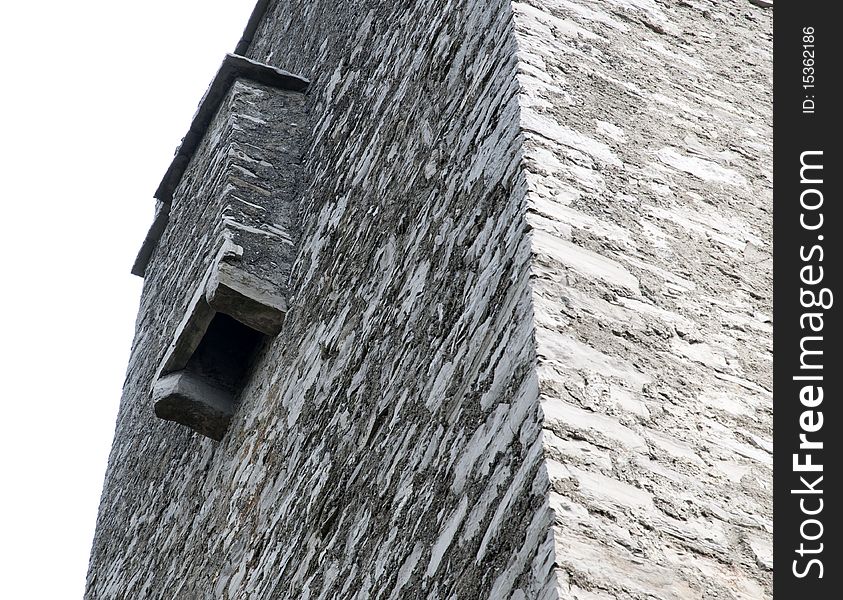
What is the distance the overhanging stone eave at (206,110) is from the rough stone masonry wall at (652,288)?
250cm

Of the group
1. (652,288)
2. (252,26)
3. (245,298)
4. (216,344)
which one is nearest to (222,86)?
(252,26)

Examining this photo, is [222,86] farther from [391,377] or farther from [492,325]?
[492,325]

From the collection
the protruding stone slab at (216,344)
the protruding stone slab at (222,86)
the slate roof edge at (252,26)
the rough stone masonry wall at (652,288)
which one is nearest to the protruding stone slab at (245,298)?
the protruding stone slab at (216,344)

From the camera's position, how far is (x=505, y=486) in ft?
8.38

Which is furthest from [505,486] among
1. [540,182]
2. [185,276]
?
[185,276]

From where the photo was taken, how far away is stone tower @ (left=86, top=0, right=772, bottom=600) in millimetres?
2510

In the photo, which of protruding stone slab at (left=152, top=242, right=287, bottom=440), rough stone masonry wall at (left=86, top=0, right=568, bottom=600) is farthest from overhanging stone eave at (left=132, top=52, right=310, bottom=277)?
protruding stone slab at (left=152, top=242, right=287, bottom=440)

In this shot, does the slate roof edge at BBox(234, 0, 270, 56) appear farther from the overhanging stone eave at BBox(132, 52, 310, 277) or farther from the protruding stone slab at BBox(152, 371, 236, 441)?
the protruding stone slab at BBox(152, 371, 236, 441)

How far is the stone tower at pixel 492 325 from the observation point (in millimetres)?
2510

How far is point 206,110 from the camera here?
20.3 feet

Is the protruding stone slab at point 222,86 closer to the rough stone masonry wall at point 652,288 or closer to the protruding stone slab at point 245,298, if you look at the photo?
the protruding stone slab at point 245,298
